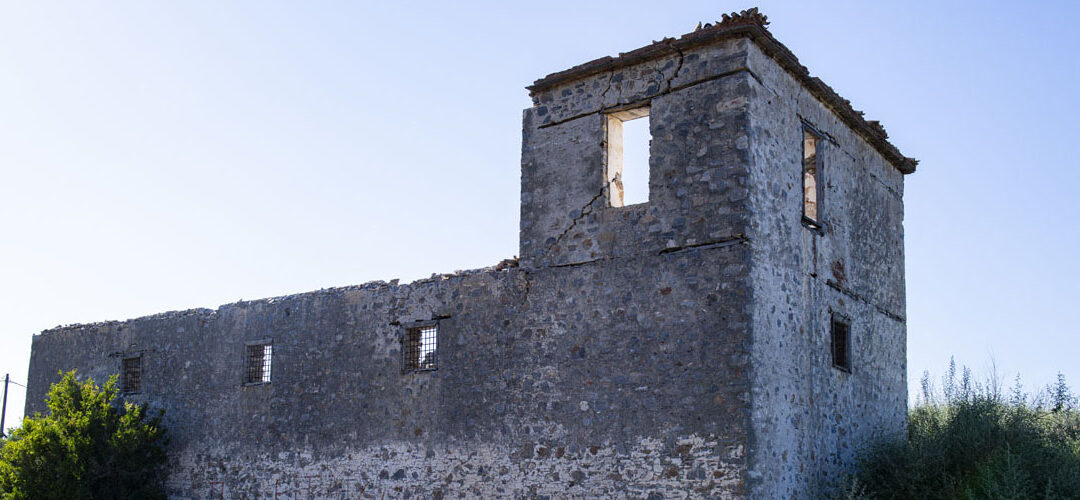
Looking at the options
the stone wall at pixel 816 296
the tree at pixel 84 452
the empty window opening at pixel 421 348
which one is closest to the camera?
the stone wall at pixel 816 296

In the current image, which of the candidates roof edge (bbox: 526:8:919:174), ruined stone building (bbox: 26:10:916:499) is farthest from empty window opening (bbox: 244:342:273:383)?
roof edge (bbox: 526:8:919:174)

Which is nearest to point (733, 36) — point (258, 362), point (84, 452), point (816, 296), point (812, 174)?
point (812, 174)

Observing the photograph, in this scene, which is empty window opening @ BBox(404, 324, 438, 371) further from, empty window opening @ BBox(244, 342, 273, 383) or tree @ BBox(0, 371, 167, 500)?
tree @ BBox(0, 371, 167, 500)

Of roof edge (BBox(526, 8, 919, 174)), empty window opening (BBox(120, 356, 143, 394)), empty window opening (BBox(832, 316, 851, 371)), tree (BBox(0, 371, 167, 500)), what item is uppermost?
roof edge (BBox(526, 8, 919, 174))

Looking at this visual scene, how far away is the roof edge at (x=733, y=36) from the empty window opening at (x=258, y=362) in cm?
640

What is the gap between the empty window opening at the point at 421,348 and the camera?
600 inches

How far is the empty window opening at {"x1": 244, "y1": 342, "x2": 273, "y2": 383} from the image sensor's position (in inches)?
680

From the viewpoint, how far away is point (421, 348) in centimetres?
1544

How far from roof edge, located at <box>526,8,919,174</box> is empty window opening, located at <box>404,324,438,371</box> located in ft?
12.4

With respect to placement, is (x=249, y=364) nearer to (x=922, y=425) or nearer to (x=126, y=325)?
(x=126, y=325)

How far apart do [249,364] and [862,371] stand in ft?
32.3

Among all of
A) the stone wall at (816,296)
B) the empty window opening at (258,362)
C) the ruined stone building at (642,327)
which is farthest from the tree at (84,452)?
the stone wall at (816,296)

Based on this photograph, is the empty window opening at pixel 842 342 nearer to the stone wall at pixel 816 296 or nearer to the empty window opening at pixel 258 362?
the stone wall at pixel 816 296

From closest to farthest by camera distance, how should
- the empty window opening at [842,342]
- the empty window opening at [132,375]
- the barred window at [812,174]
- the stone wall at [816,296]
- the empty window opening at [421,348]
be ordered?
1. the stone wall at [816,296]
2. the barred window at [812,174]
3. the empty window opening at [842,342]
4. the empty window opening at [421,348]
5. the empty window opening at [132,375]
